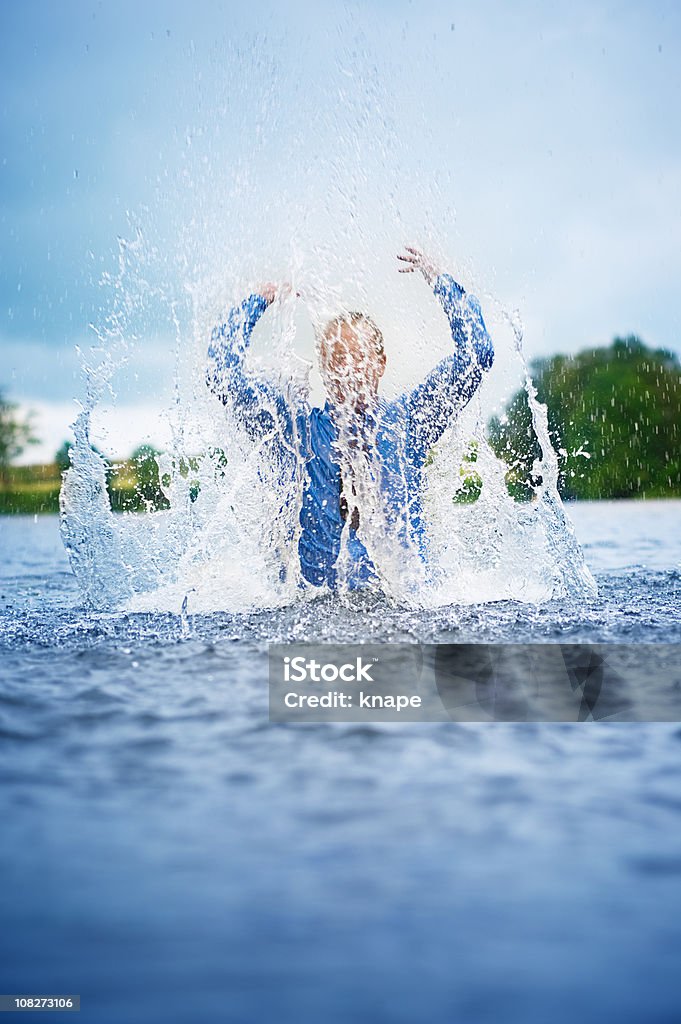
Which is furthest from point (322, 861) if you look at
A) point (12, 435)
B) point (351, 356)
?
point (12, 435)

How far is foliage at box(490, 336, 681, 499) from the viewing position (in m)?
44.9

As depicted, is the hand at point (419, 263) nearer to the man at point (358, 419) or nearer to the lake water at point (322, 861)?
the man at point (358, 419)

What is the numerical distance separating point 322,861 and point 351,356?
3911mm

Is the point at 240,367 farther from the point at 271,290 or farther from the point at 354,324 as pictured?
the point at 354,324

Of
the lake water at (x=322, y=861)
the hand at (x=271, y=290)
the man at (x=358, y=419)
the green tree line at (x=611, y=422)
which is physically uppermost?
the green tree line at (x=611, y=422)

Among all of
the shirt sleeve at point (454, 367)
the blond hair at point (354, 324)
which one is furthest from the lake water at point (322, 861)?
the blond hair at point (354, 324)

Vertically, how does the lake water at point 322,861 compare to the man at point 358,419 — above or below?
below

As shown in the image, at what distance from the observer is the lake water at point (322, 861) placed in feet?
5.86

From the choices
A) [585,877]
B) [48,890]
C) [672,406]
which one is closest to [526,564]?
[585,877]

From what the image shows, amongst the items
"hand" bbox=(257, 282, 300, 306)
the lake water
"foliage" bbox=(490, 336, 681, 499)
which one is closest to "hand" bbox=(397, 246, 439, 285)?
"hand" bbox=(257, 282, 300, 306)

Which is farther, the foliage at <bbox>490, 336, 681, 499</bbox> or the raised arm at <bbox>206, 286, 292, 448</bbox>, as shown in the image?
the foliage at <bbox>490, 336, 681, 499</bbox>

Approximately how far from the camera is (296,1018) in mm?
1694

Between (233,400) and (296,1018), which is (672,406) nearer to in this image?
(233,400)

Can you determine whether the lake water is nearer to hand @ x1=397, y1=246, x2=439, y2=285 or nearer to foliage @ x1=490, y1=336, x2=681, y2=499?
hand @ x1=397, y1=246, x2=439, y2=285
